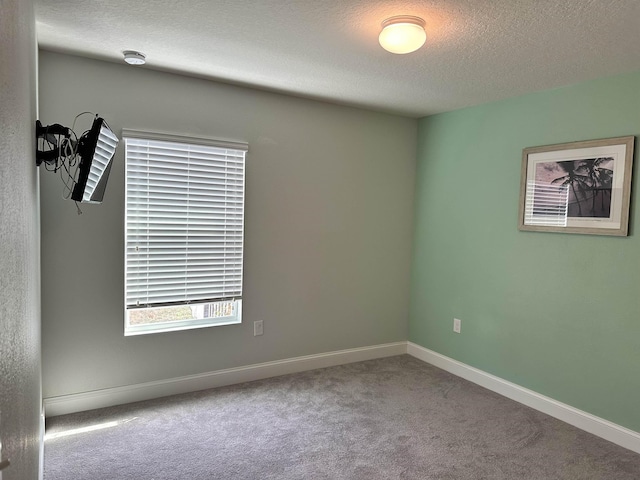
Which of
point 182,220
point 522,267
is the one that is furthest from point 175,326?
point 522,267

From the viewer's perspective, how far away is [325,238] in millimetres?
3834

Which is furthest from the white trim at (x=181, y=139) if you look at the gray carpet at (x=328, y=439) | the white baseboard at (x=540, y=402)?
the white baseboard at (x=540, y=402)

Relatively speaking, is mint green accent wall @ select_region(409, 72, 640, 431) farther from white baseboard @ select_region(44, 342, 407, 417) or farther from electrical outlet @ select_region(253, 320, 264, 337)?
electrical outlet @ select_region(253, 320, 264, 337)

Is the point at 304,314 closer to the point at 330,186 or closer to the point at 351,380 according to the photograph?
the point at 351,380

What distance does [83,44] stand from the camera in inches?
100

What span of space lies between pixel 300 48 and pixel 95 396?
2.68 meters

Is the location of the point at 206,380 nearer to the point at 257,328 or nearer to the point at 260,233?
the point at 257,328

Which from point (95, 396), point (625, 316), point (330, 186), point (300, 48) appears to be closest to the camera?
point (300, 48)

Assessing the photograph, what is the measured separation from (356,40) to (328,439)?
2.37 m

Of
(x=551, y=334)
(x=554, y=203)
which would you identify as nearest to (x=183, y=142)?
(x=554, y=203)

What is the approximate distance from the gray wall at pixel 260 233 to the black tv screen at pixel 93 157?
882mm

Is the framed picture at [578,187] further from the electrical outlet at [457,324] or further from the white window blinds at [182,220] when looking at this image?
the white window blinds at [182,220]

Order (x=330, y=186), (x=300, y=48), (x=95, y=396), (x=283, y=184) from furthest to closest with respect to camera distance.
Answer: (x=330, y=186)
(x=283, y=184)
(x=95, y=396)
(x=300, y=48)

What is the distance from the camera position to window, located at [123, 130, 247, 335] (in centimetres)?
300
